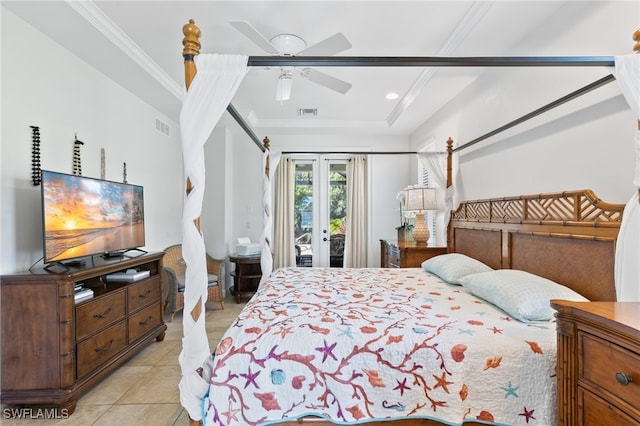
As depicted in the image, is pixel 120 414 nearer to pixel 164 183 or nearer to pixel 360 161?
pixel 164 183

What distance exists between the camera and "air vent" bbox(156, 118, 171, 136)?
392cm

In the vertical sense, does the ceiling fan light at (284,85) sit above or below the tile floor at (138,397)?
above

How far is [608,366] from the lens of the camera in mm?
1017

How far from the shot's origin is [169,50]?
8.57 ft

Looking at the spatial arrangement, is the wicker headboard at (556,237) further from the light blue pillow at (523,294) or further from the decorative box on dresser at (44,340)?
the decorative box on dresser at (44,340)

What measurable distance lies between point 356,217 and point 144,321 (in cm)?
332

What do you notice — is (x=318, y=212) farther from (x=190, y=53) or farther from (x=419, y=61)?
(x=190, y=53)

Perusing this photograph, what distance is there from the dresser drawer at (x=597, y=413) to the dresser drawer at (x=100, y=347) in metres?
2.78

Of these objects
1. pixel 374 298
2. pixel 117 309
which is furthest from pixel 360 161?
pixel 117 309

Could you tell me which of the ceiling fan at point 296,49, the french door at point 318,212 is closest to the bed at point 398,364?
the ceiling fan at point 296,49

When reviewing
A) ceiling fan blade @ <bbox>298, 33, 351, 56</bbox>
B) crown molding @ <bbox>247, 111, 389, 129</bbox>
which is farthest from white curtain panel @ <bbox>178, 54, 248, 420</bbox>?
crown molding @ <bbox>247, 111, 389, 129</bbox>

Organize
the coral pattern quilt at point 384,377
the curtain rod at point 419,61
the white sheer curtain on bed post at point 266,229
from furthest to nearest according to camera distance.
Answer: the white sheer curtain on bed post at point 266,229
the curtain rod at point 419,61
the coral pattern quilt at point 384,377

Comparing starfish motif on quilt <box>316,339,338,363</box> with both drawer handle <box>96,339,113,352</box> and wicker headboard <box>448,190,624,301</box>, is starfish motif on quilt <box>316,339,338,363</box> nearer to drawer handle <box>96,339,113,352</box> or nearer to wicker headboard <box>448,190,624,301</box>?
wicker headboard <box>448,190,624,301</box>

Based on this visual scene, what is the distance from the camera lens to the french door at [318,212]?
5223 millimetres
